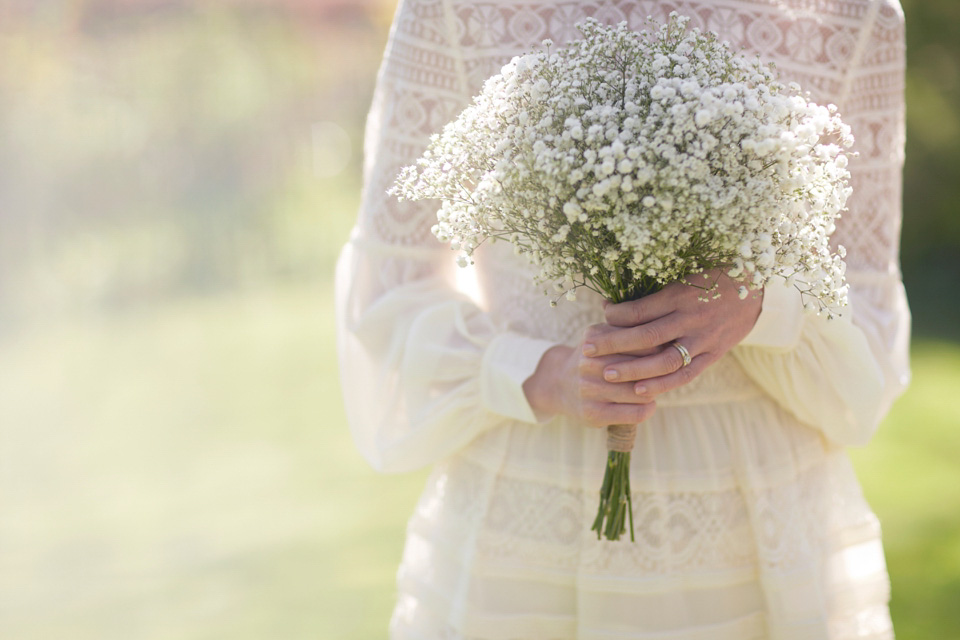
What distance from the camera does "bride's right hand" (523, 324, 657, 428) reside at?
129cm

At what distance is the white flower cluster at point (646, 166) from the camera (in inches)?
40.9

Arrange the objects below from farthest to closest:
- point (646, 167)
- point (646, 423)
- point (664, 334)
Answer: point (646, 423), point (664, 334), point (646, 167)

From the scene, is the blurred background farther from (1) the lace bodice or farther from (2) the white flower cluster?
(2) the white flower cluster

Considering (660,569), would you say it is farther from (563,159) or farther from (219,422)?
(219,422)

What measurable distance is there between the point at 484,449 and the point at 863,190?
2.61 feet

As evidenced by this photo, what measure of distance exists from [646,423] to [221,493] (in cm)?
408

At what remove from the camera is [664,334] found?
1.24 meters

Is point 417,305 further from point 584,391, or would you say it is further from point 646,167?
point 646,167

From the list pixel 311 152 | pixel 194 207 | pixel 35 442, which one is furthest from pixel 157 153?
pixel 35 442

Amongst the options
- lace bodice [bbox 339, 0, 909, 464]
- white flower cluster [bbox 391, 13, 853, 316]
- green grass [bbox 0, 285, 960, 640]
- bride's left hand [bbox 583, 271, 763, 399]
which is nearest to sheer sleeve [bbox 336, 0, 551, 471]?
lace bodice [bbox 339, 0, 909, 464]

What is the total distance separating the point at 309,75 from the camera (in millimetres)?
9820

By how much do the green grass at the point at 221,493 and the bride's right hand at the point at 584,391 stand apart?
8.77 ft

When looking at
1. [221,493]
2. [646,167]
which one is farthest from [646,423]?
[221,493]

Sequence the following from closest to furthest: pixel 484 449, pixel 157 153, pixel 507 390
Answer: pixel 507 390 → pixel 484 449 → pixel 157 153
